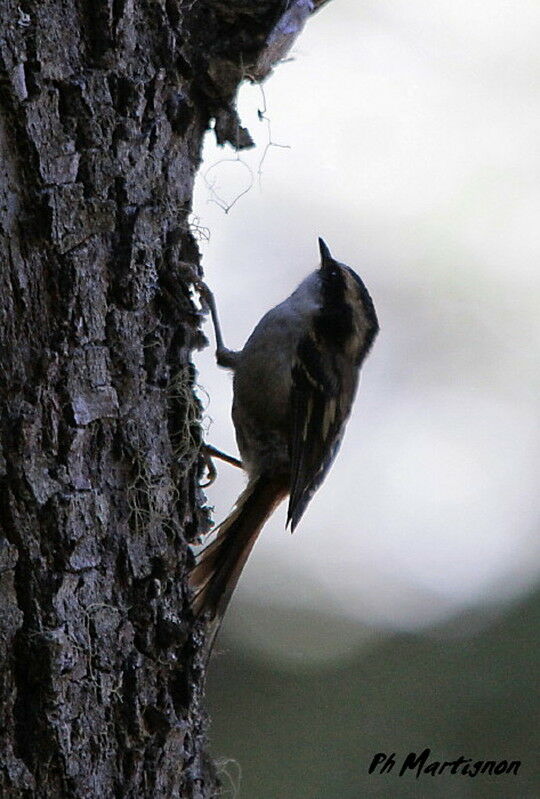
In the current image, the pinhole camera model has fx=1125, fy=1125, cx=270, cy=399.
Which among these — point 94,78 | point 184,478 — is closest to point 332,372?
point 184,478

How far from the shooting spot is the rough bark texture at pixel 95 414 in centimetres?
206

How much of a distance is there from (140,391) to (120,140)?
0.54m

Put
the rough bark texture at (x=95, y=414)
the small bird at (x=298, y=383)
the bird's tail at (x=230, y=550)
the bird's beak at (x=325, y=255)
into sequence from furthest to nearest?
1. the bird's beak at (x=325, y=255)
2. the small bird at (x=298, y=383)
3. the bird's tail at (x=230, y=550)
4. the rough bark texture at (x=95, y=414)

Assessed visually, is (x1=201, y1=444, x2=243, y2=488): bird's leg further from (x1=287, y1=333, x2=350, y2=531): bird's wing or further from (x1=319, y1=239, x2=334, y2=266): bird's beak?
(x1=319, y1=239, x2=334, y2=266): bird's beak

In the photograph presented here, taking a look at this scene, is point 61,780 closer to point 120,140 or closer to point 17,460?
point 17,460

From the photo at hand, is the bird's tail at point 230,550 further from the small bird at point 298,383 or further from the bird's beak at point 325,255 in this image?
the bird's beak at point 325,255

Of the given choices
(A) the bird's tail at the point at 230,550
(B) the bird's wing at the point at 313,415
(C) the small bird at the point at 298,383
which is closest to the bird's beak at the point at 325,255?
(C) the small bird at the point at 298,383

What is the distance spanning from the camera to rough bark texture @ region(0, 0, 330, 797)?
2.06 meters

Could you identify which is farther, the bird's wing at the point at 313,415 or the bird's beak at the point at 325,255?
the bird's beak at the point at 325,255

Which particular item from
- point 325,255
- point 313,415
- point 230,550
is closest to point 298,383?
point 313,415

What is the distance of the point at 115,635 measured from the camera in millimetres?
2191

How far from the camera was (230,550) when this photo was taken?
2992 mm

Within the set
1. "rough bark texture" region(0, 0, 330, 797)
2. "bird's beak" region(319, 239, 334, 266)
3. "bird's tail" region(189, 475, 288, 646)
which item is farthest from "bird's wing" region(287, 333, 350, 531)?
"rough bark texture" region(0, 0, 330, 797)

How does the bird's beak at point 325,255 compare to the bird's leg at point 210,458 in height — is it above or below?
above
